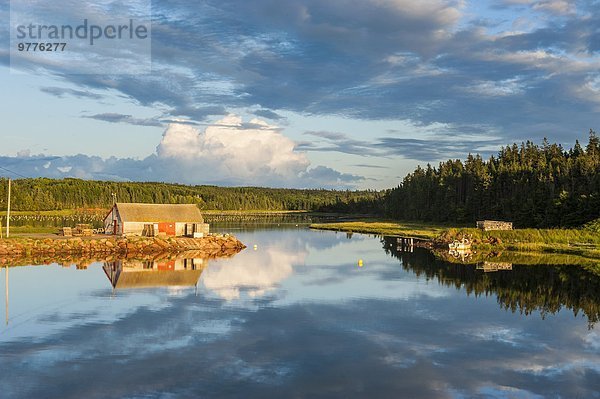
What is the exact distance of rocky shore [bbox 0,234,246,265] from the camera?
200 ft

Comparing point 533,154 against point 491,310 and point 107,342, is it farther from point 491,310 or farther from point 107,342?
point 107,342

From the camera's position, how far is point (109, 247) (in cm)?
Answer: 6688

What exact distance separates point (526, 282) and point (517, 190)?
70.8 m

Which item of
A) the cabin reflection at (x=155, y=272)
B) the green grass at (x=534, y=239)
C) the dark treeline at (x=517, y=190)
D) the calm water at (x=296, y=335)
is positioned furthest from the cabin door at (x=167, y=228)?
the dark treeline at (x=517, y=190)

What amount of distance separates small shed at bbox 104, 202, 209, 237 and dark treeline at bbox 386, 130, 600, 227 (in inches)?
2212

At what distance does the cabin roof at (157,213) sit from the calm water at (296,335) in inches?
969

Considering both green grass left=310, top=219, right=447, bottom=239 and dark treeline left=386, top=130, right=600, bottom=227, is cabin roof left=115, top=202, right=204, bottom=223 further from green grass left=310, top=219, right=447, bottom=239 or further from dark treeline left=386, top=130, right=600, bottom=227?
dark treeline left=386, top=130, right=600, bottom=227

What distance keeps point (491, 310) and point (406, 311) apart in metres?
5.45

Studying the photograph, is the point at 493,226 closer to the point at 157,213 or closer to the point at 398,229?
the point at 398,229

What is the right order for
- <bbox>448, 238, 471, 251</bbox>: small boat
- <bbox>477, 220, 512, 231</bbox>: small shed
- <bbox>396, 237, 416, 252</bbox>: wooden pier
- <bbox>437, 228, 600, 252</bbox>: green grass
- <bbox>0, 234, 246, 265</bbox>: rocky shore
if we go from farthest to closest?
<bbox>477, 220, 512, 231</bbox>: small shed < <bbox>396, 237, 416, 252</bbox>: wooden pier < <bbox>448, 238, 471, 251</bbox>: small boat < <bbox>437, 228, 600, 252</bbox>: green grass < <bbox>0, 234, 246, 265</bbox>: rocky shore

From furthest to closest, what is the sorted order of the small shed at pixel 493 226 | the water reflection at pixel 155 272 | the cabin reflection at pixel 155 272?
the small shed at pixel 493 226
the water reflection at pixel 155 272
the cabin reflection at pixel 155 272

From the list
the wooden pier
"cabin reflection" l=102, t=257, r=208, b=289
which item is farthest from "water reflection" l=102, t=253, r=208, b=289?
the wooden pier

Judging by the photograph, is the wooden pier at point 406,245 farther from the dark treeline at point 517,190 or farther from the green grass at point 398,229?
the dark treeline at point 517,190

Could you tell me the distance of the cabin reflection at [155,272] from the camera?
1746 inches
